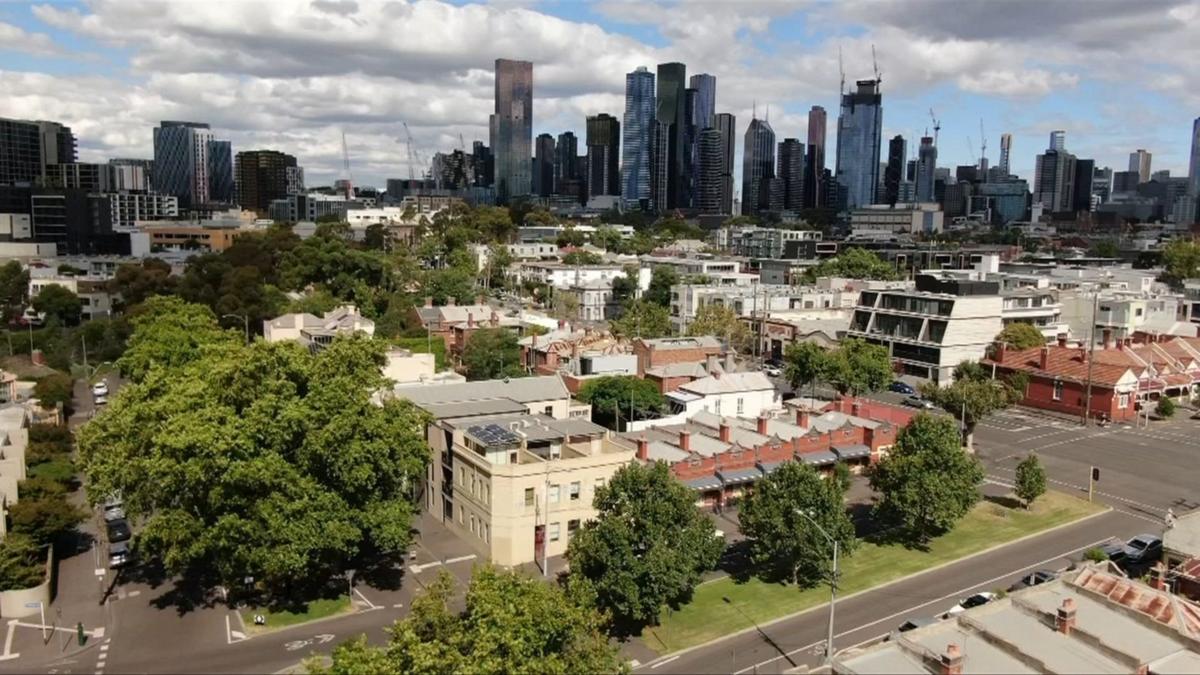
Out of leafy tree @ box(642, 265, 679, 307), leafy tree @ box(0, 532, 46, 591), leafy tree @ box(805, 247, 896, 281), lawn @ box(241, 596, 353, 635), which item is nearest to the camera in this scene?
lawn @ box(241, 596, 353, 635)

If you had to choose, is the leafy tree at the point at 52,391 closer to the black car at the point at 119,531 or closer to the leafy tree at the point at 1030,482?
the black car at the point at 119,531

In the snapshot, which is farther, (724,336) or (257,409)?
(724,336)

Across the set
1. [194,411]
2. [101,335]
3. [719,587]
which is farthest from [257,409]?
[101,335]

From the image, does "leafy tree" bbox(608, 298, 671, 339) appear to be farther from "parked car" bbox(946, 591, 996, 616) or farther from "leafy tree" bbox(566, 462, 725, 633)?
"parked car" bbox(946, 591, 996, 616)

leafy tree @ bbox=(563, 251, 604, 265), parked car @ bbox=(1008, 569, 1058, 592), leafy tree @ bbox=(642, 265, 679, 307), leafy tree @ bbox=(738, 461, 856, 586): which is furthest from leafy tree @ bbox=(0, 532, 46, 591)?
leafy tree @ bbox=(563, 251, 604, 265)

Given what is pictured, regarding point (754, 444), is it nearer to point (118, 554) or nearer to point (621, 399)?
point (621, 399)

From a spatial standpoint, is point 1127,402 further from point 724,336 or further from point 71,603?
point 71,603

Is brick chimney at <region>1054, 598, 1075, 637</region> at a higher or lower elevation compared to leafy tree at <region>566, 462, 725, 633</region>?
higher
